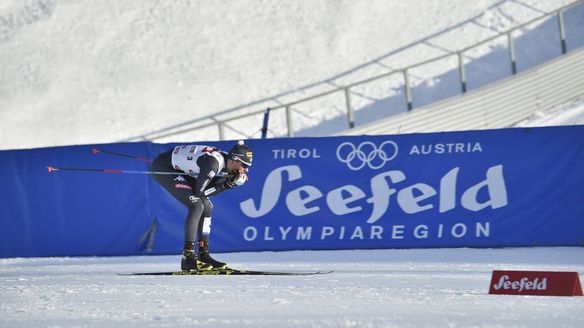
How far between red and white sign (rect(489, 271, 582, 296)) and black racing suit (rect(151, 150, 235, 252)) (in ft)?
11.1

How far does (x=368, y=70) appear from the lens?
2369 cm

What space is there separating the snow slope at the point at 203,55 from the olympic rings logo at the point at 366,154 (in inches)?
326

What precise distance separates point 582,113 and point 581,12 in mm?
5674

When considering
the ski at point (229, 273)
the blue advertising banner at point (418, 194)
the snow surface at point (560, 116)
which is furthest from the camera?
the snow surface at point (560, 116)

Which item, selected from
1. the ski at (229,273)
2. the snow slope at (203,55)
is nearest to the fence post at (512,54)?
the snow slope at (203,55)

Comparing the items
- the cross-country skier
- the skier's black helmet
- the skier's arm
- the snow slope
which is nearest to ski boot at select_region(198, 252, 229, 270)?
the cross-country skier

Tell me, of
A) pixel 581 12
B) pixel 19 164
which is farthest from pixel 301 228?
pixel 581 12

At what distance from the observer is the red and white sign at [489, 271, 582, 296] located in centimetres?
804

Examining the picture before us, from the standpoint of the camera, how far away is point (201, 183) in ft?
34.6

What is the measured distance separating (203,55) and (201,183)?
14.2m

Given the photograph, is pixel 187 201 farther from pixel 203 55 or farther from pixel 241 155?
pixel 203 55

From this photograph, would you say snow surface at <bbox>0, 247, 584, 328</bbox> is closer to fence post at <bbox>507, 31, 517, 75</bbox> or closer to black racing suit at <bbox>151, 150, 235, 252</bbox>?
black racing suit at <bbox>151, 150, 235, 252</bbox>

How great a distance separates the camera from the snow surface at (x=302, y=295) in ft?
22.5

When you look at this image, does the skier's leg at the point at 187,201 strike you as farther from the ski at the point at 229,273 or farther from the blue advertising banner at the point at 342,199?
the blue advertising banner at the point at 342,199
